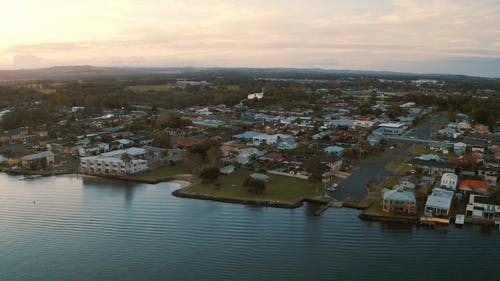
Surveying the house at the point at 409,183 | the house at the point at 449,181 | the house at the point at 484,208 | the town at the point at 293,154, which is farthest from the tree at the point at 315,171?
the house at the point at 484,208

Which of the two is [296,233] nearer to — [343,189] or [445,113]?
[343,189]

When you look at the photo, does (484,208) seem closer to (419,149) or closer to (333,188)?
(333,188)

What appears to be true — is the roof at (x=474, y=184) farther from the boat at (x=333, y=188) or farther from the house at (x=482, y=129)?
the house at (x=482, y=129)

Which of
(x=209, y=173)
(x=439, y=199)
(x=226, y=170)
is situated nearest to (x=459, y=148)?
(x=439, y=199)

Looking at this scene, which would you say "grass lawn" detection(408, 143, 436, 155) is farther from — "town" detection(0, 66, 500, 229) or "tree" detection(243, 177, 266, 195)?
"tree" detection(243, 177, 266, 195)

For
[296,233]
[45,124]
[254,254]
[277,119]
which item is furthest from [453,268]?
[45,124]

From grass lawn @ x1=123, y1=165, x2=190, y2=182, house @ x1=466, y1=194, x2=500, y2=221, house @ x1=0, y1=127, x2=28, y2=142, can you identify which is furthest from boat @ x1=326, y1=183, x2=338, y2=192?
house @ x1=0, y1=127, x2=28, y2=142
